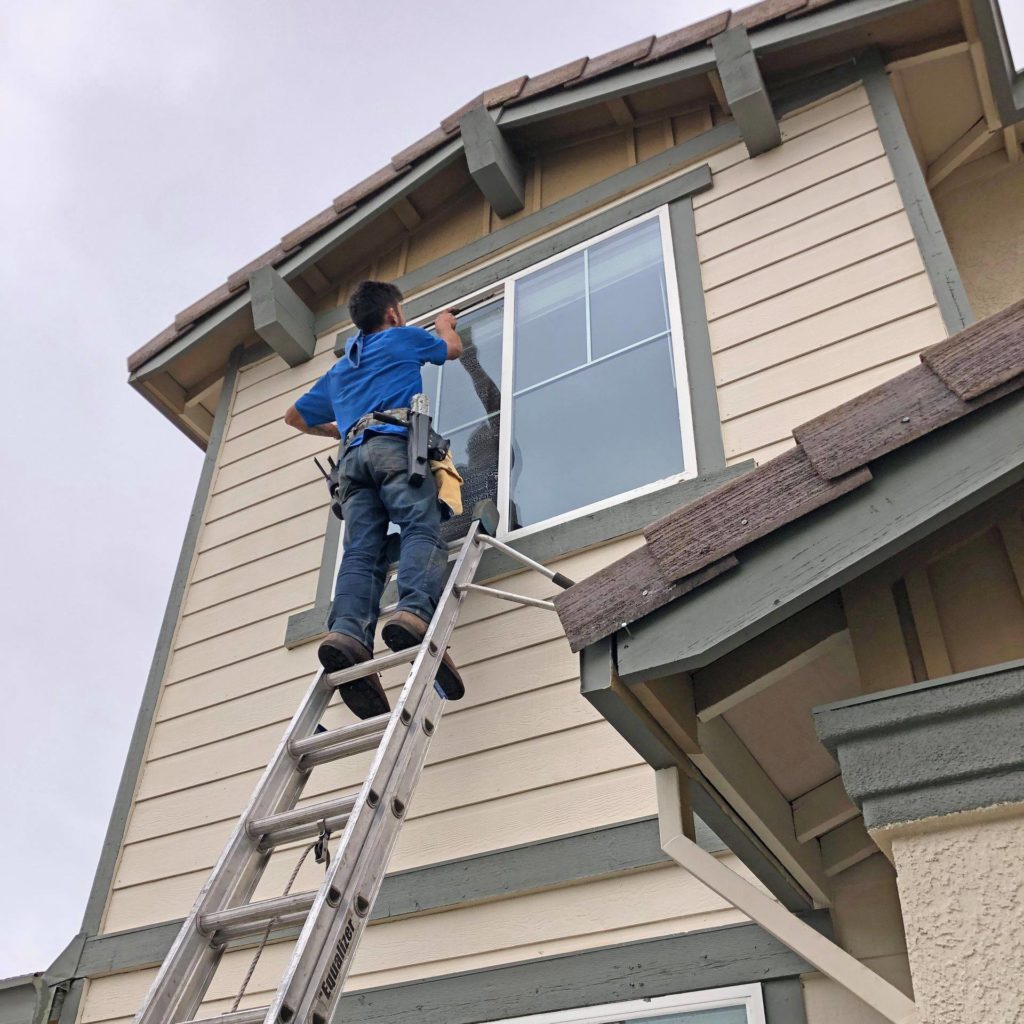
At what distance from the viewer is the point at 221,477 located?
605 cm

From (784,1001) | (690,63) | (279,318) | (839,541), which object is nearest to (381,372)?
(279,318)

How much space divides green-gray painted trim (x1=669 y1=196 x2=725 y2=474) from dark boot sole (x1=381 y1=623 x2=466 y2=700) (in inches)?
47.2

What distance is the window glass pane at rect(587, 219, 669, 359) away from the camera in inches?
192

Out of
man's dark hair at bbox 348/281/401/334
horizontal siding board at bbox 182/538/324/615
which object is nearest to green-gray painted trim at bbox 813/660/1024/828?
man's dark hair at bbox 348/281/401/334

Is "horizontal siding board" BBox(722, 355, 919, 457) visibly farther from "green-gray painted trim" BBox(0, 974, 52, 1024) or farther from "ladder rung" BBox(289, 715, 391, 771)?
"green-gray painted trim" BBox(0, 974, 52, 1024)

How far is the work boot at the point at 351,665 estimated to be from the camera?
12.3 ft

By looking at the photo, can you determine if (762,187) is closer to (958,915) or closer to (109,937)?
(958,915)

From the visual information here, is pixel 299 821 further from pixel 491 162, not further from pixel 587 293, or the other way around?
pixel 491 162

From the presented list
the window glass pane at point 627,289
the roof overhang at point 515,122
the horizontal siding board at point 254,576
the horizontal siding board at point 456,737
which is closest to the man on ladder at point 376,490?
the horizontal siding board at point 456,737

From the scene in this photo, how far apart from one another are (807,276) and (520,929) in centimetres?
271

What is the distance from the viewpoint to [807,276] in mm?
4480

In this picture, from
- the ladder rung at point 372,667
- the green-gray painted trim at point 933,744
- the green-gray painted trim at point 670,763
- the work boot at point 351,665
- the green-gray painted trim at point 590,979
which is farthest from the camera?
the work boot at point 351,665

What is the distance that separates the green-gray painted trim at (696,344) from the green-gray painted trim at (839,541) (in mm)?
2154

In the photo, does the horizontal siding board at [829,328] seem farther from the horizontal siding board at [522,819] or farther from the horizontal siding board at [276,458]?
the horizontal siding board at [276,458]
